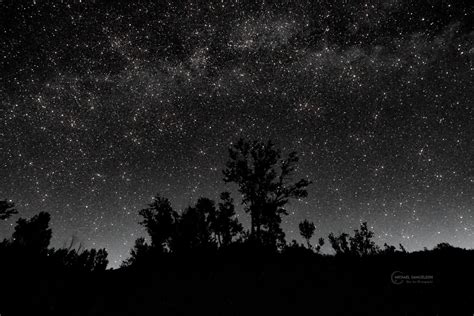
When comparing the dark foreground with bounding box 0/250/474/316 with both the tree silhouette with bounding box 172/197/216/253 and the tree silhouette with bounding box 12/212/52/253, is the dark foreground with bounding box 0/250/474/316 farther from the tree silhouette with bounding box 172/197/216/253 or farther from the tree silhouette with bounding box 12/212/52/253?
the tree silhouette with bounding box 172/197/216/253

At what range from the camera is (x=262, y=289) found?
36.6 feet

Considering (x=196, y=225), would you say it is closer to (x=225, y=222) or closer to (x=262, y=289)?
(x=225, y=222)

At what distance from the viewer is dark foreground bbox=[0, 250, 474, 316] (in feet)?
30.3

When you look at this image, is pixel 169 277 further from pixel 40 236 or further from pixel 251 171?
pixel 251 171

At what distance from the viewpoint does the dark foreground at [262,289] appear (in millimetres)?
9227

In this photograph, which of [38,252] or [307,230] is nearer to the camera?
[38,252]

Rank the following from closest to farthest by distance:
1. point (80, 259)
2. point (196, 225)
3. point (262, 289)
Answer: point (262, 289) < point (80, 259) < point (196, 225)

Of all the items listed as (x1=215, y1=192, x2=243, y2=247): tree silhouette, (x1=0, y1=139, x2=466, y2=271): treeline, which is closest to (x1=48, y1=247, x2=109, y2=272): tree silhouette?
(x1=0, y1=139, x2=466, y2=271): treeline

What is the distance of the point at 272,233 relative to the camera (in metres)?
30.4

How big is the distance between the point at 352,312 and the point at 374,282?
10.6 feet

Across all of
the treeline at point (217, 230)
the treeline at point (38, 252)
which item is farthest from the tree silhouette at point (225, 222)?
the treeline at point (38, 252)

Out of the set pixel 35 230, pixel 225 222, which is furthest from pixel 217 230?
pixel 35 230

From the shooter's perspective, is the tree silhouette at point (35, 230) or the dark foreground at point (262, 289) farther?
the tree silhouette at point (35, 230)

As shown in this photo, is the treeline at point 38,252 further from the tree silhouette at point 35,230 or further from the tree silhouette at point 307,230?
the tree silhouette at point 307,230
